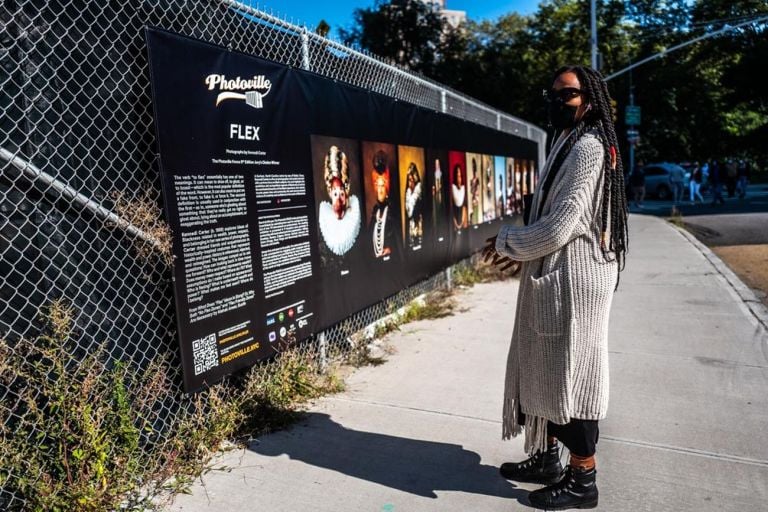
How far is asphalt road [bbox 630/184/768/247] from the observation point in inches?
503

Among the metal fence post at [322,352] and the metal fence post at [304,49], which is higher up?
the metal fence post at [304,49]

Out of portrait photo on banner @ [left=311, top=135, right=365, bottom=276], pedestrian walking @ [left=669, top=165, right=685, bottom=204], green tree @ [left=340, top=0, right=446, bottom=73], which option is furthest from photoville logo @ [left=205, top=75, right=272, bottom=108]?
green tree @ [left=340, top=0, right=446, bottom=73]

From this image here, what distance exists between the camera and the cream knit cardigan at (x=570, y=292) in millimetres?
2682

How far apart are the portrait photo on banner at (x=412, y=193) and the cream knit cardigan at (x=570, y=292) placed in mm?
3155

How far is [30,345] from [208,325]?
2.85 ft

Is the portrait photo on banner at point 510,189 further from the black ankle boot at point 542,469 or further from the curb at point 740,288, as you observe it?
the black ankle boot at point 542,469

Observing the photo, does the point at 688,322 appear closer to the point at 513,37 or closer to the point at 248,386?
the point at 248,386

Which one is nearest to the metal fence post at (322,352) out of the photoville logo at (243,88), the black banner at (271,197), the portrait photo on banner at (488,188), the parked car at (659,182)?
the black banner at (271,197)

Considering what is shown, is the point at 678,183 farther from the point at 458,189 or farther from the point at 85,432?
the point at 85,432

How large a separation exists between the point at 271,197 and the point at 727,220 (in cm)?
1632

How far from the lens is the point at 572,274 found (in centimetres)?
271

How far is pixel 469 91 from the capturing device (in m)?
33.0

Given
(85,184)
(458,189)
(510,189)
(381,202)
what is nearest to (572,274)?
(85,184)

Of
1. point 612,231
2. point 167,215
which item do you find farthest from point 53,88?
point 612,231
